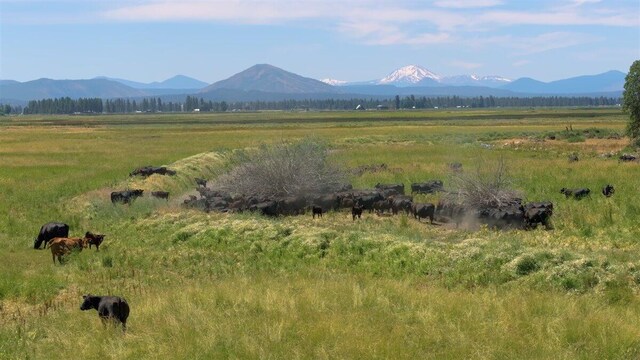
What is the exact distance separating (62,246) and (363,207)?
1366 centimetres

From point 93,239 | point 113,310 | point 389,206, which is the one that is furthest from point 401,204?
point 113,310

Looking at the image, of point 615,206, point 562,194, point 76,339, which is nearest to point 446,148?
point 562,194

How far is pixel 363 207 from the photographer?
3070cm

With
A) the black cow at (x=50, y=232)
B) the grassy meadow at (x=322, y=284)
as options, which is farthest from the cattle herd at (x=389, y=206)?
the black cow at (x=50, y=232)

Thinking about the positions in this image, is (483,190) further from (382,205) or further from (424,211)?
(382,205)

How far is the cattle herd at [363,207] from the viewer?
941 inches

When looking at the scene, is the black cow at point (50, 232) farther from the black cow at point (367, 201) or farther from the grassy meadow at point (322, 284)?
the black cow at point (367, 201)

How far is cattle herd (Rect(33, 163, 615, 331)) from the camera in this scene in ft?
78.4

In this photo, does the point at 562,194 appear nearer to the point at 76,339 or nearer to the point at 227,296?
the point at 227,296

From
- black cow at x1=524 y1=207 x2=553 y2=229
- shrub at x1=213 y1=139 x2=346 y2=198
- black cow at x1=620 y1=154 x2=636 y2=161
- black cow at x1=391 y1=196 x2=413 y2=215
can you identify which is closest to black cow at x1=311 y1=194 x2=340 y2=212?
shrub at x1=213 y1=139 x2=346 y2=198

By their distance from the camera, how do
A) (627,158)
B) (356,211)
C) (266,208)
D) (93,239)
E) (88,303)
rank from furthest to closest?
(627,158) < (266,208) < (356,211) < (93,239) < (88,303)

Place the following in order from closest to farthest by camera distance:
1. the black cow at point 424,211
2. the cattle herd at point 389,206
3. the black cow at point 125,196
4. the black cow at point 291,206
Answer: the cattle herd at point 389,206
the black cow at point 424,211
the black cow at point 291,206
the black cow at point 125,196

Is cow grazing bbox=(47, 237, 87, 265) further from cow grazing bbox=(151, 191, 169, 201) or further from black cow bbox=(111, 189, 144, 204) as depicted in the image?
cow grazing bbox=(151, 191, 169, 201)

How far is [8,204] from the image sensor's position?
3316cm
